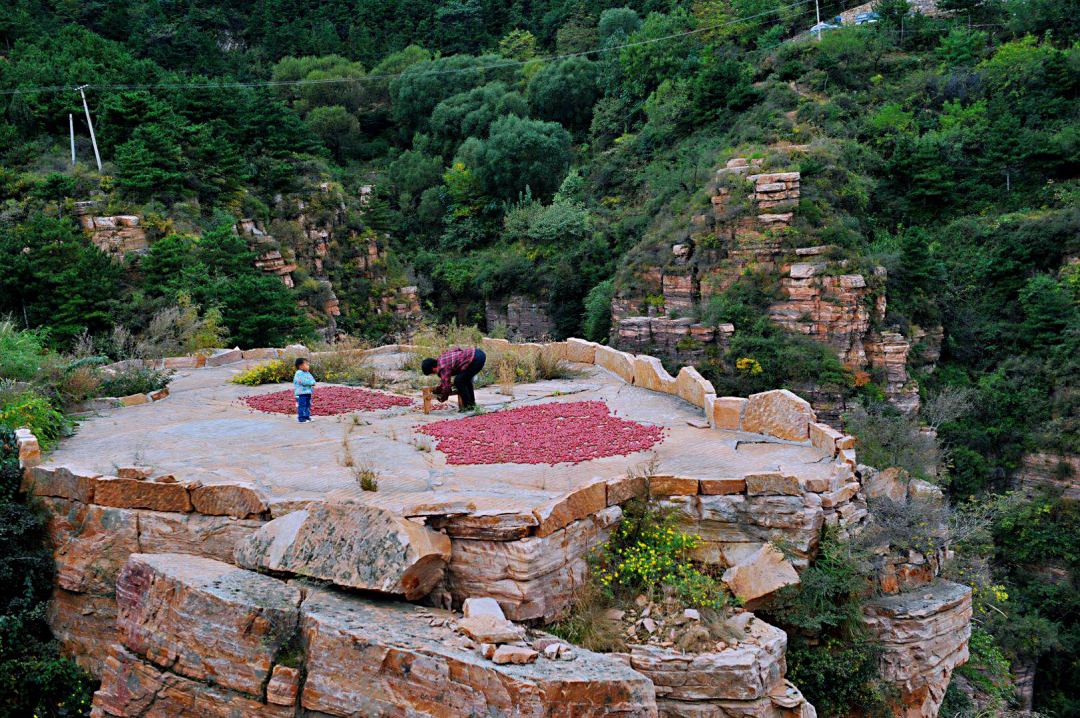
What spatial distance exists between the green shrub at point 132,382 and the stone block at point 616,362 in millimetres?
6425

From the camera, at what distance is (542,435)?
307 inches

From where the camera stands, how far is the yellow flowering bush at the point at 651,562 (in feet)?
19.1

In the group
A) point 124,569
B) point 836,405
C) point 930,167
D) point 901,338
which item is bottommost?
point 836,405

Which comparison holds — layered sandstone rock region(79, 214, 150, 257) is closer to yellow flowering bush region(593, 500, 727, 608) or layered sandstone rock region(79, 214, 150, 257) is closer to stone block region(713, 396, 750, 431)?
stone block region(713, 396, 750, 431)

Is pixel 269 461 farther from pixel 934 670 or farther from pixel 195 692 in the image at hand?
pixel 934 670

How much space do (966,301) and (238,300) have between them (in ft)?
68.5

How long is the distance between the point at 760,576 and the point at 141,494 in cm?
511

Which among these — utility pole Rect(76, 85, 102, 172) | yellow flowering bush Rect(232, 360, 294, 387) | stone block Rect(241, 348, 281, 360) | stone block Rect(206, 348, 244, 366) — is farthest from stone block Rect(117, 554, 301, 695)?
utility pole Rect(76, 85, 102, 172)

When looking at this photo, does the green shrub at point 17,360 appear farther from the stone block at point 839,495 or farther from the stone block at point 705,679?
the stone block at point 839,495

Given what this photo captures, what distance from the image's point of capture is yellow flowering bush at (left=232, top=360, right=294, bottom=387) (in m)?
11.5

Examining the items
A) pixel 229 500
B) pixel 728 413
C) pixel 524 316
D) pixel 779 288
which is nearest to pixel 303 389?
pixel 229 500

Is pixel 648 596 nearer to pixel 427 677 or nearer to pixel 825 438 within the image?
pixel 427 677

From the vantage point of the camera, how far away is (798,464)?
6.75m

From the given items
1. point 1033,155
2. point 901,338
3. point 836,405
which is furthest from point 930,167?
point 836,405
